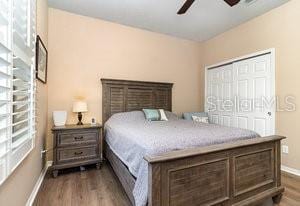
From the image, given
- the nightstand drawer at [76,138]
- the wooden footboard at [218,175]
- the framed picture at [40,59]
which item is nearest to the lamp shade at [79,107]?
the nightstand drawer at [76,138]

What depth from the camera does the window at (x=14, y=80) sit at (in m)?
0.98

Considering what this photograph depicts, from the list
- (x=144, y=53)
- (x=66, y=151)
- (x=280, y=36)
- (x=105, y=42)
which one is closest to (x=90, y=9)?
(x=105, y=42)

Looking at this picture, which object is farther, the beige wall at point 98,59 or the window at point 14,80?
the beige wall at point 98,59

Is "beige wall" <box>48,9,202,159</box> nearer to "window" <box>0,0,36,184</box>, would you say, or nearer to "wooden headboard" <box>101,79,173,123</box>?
"wooden headboard" <box>101,79,173,123</box>

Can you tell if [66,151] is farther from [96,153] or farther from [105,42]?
[105,42]

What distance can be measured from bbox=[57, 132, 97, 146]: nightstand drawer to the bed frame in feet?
2.38

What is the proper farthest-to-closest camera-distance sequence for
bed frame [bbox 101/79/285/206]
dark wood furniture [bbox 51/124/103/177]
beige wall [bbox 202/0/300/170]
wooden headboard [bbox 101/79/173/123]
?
wooden headboard [bbox 101/79/173/123]
beige wall [bbox 202/0/300/170]
dark wood furniture [bbox 51/124/103/177]
bed frame [bbox 101/79/285/206]

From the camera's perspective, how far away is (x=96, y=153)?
270cm

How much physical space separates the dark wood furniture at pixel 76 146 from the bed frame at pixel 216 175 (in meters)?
0.68

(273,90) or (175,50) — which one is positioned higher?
(175,50)

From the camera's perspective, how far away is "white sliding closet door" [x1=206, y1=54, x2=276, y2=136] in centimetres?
298

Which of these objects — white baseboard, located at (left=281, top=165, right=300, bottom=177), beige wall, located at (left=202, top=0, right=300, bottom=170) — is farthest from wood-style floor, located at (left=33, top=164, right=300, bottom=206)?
beige wall, located at (left=202, top=0, right=300, bottom=170)

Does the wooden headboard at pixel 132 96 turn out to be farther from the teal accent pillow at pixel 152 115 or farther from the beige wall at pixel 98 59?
the teal accent pillow at pixel 152 115

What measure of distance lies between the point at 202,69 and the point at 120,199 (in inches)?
142
